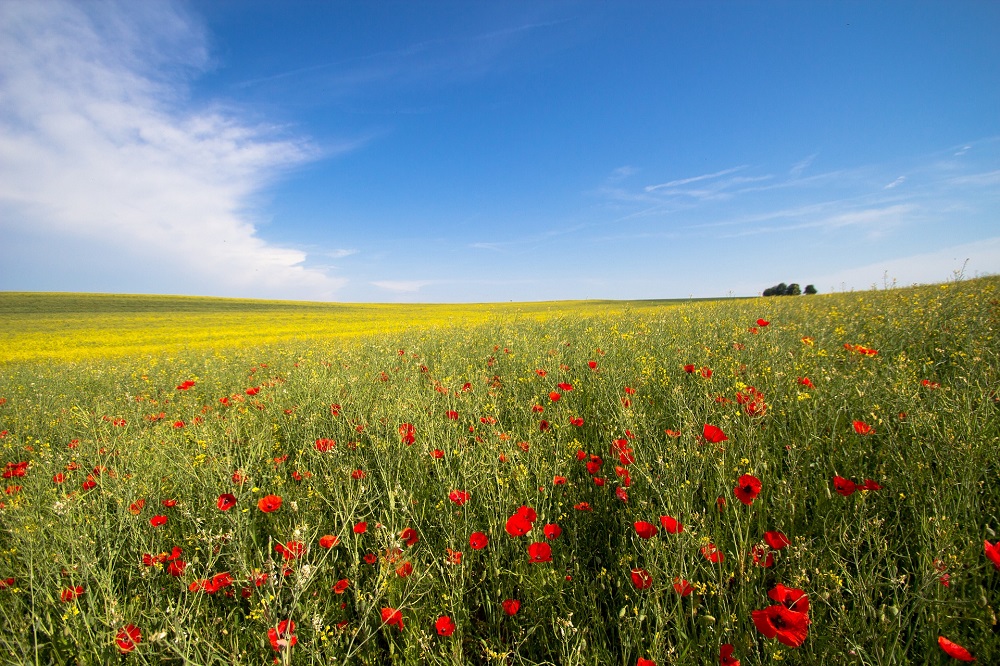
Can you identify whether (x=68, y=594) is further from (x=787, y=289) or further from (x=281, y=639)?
(x=787, y=289)

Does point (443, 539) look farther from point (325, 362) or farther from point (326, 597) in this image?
point (325, 362)

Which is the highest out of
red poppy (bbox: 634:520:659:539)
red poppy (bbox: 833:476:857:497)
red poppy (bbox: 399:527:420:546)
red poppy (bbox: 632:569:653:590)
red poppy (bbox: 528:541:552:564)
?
red poppy (bbox: 833:476:857:497)

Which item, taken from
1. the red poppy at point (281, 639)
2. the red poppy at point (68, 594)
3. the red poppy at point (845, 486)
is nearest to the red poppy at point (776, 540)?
the red poppy at point (845, 486)

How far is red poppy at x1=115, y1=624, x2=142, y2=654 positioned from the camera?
3.59ft

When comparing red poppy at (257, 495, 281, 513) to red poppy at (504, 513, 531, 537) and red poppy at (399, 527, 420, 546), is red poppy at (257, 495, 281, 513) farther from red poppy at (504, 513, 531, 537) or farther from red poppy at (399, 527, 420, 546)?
red poppy at (504, 513, 531, 537)

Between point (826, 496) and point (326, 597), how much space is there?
2079 millimetres

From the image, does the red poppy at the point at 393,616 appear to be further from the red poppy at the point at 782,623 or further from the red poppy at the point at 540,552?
the red poppy at the point at 782,623

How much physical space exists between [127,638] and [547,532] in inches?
53.0

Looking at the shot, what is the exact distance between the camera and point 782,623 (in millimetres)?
939

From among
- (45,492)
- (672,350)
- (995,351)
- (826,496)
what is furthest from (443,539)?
(995,351)

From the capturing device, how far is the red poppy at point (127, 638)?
1093 millimetres

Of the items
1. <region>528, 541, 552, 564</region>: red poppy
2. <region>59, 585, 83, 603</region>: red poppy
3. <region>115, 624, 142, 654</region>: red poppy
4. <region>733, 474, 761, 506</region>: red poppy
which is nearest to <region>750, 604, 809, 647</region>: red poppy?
<region>733, 474, 761, 506</region>: red poppy

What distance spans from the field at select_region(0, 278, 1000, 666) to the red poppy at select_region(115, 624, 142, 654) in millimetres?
10

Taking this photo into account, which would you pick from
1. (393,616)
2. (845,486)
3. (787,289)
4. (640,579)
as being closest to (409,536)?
(393,616)
